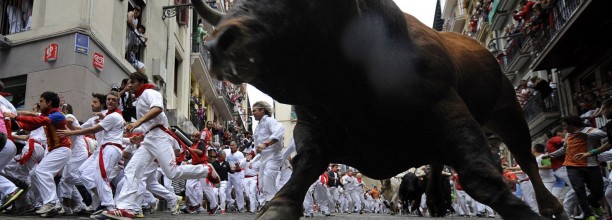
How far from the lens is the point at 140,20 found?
65.4 ft

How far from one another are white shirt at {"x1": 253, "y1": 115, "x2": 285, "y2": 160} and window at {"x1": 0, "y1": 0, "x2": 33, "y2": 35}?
7537mm

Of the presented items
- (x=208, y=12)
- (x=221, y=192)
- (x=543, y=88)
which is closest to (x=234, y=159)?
(x=221, y=192)

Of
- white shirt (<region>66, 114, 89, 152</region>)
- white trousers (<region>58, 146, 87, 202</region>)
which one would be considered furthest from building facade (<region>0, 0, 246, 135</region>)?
white shirt (<region>66, 114, 89, 152</region>)

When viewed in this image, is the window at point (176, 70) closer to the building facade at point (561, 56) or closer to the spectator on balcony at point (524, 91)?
the building facade at point (561, 56)

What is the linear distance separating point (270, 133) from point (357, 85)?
9.28 m

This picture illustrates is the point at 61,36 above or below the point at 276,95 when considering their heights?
above

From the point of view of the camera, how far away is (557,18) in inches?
738

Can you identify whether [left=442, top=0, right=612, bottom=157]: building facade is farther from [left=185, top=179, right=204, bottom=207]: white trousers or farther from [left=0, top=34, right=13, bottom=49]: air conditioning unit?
[left=0, top=34, right=13, bottom=49]: air conditioning unit

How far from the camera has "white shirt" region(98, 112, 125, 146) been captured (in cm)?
803

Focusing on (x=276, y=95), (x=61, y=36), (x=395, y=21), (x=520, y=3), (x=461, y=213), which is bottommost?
(x=461, y=213)

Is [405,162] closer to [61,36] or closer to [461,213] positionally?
[61,36]

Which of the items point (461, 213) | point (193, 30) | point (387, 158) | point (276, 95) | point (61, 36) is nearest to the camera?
point (276, 95)

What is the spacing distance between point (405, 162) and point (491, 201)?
481mm

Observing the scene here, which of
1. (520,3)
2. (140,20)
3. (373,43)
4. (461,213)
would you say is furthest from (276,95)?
(520,3)
